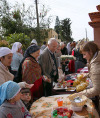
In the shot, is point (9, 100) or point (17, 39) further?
point (17, 39)

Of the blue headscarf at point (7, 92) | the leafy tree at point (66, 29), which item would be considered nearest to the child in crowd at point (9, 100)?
the blue headscarf at point (7, 92)

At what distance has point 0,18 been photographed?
1035 centimetres

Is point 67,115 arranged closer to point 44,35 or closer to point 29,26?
point 29,26

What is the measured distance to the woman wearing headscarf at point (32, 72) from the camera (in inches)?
108

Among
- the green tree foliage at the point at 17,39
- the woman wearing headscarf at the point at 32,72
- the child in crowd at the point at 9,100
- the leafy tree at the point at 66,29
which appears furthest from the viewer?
the leafy tree at the point at 66,29

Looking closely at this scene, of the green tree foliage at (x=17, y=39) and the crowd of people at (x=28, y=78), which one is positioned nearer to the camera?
the crowd of people at (x=28, y=78)

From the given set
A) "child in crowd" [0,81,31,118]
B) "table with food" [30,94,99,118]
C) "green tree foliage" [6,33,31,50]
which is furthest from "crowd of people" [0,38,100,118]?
"green tree foliage" [6,33,31,50]

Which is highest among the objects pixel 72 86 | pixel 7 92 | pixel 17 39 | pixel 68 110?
pixel 17 39

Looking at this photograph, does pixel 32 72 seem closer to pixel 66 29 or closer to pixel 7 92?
pixel 7 92

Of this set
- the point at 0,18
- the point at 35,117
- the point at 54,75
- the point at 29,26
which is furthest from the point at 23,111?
the point at 29,26

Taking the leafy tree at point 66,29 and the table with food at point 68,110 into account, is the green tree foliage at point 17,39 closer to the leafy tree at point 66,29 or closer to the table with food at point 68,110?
the table with food at point 68,110

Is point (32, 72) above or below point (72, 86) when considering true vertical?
above

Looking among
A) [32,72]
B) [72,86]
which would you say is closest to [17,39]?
[32,72]

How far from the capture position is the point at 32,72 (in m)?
2.81
